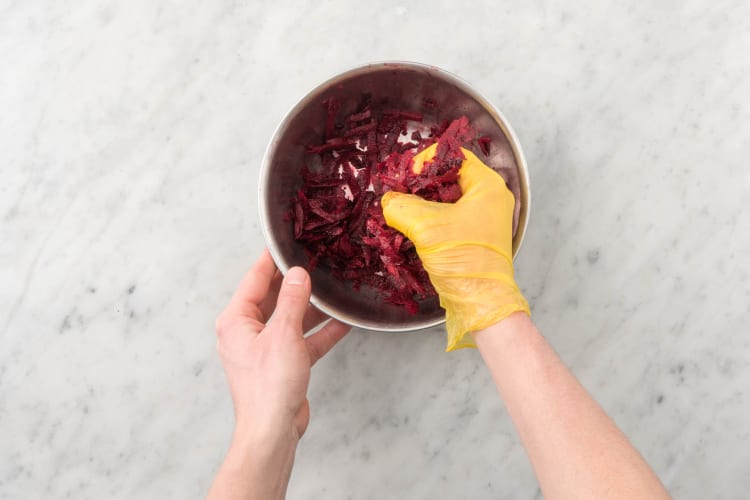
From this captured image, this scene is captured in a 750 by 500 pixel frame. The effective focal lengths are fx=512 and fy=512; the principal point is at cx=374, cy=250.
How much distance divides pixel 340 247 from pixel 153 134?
0.97 meters

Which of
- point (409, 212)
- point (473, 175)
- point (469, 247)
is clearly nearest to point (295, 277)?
point (409, 212)

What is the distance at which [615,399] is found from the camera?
2.13m

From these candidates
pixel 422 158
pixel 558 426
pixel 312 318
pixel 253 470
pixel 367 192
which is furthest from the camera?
pixel 312 318

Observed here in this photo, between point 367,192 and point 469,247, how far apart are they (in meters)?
0.50

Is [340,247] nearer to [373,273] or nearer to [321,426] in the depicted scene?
[373,273]

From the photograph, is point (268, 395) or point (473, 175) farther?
point (473, 175)

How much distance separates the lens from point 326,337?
198 cm

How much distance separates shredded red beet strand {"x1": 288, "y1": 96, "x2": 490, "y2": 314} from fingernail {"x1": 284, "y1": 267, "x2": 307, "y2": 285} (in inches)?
Result: 11.4

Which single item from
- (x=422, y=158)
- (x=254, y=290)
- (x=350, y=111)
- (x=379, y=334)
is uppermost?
(x=350, y=111)

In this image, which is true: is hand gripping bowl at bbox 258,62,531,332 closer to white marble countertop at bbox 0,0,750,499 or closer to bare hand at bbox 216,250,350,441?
bare hand at bbox 216,250,350,441

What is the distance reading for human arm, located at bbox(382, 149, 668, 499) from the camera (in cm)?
137

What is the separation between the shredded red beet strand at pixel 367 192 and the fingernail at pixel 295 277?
0.29 meters

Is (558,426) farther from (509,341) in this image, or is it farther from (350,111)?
(350,111)

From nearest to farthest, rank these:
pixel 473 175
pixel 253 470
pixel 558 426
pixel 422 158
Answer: pixel 558 426 < pixel 253 470 < pixel 473 175 < pixel 422 158
